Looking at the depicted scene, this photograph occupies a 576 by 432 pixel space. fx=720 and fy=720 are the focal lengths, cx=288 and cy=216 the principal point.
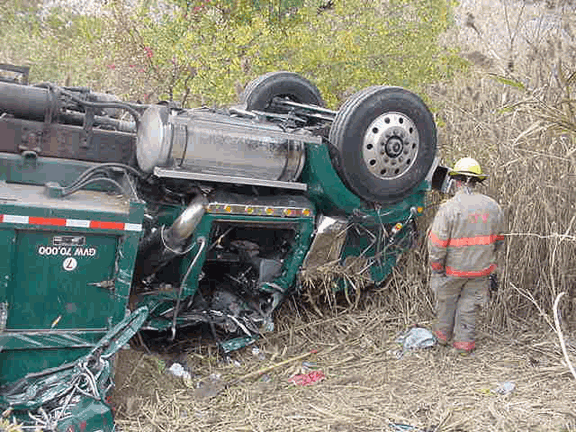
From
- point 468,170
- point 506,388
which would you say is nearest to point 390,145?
point 468,170

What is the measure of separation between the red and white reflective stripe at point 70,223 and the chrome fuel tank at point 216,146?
0.41 meters

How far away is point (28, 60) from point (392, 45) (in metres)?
6.63

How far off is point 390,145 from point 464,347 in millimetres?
1458

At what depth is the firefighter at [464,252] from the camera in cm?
470

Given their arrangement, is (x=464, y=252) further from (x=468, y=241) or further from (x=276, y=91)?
(x=276, y=91)

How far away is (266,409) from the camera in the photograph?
4164 millimetres

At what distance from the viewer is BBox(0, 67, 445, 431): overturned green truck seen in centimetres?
380

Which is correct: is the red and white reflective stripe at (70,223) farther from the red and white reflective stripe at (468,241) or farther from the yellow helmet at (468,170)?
the yellow helmet at (468,170)

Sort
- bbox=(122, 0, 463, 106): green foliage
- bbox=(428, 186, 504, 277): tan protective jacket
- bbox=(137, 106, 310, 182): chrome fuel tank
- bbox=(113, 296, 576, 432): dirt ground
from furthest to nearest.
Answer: bbox=(122, 0, 463, 106): green foliage
bbox=(428, 186, 504, 277): tan protective jacket
bbox=(137, 106, 310, 182): chrome fuel tank
bbox=(113, 296, 576, 432): dirt ground

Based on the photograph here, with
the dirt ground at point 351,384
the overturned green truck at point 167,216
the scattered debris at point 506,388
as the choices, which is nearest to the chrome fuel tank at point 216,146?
the overturned green truck at point 167,216

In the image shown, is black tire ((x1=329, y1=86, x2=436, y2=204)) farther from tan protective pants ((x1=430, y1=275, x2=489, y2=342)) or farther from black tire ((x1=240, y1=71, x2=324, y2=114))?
black tire ((x1=240, y1=71, x2=324, y2=114))

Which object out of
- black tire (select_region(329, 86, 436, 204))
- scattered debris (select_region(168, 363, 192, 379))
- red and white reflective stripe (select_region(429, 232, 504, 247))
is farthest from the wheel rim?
scattered debris (select_region(168, 363, 192, 379))

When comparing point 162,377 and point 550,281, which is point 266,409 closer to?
point 162,377

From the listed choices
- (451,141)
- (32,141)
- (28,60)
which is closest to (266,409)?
(32,141)
